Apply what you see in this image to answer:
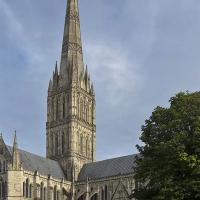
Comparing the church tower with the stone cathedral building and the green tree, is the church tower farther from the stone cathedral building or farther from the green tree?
the green tree

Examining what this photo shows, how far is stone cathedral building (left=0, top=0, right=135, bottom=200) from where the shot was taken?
72875 mm

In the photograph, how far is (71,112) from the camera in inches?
3359

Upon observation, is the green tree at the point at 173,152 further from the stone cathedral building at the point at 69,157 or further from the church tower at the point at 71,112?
the church tower at the point at 71,112

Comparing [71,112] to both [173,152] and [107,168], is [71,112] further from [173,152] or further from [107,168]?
[173,152]

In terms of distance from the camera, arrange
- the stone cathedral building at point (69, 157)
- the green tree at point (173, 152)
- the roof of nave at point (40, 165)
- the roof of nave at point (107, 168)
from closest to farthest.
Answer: the green tree at point (173, 152) → the stone cathedral building at point (69, 157) → the roof of nave at point (40, 165) → the roof of nave at point (107, 168)

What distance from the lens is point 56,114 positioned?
289 feet

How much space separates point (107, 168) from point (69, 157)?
6.51 m

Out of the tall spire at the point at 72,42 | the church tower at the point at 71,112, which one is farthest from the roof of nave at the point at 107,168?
the tall spire at the point at 72,42

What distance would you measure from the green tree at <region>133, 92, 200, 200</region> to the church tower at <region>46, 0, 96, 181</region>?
157ft

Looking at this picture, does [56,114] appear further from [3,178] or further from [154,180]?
[154,180]

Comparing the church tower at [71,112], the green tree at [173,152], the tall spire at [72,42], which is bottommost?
the green tree at [173,152]

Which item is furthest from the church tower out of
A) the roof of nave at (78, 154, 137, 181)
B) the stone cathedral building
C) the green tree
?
the green tree

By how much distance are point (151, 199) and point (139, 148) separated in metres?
4.50

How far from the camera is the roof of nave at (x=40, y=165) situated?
75938 mm
